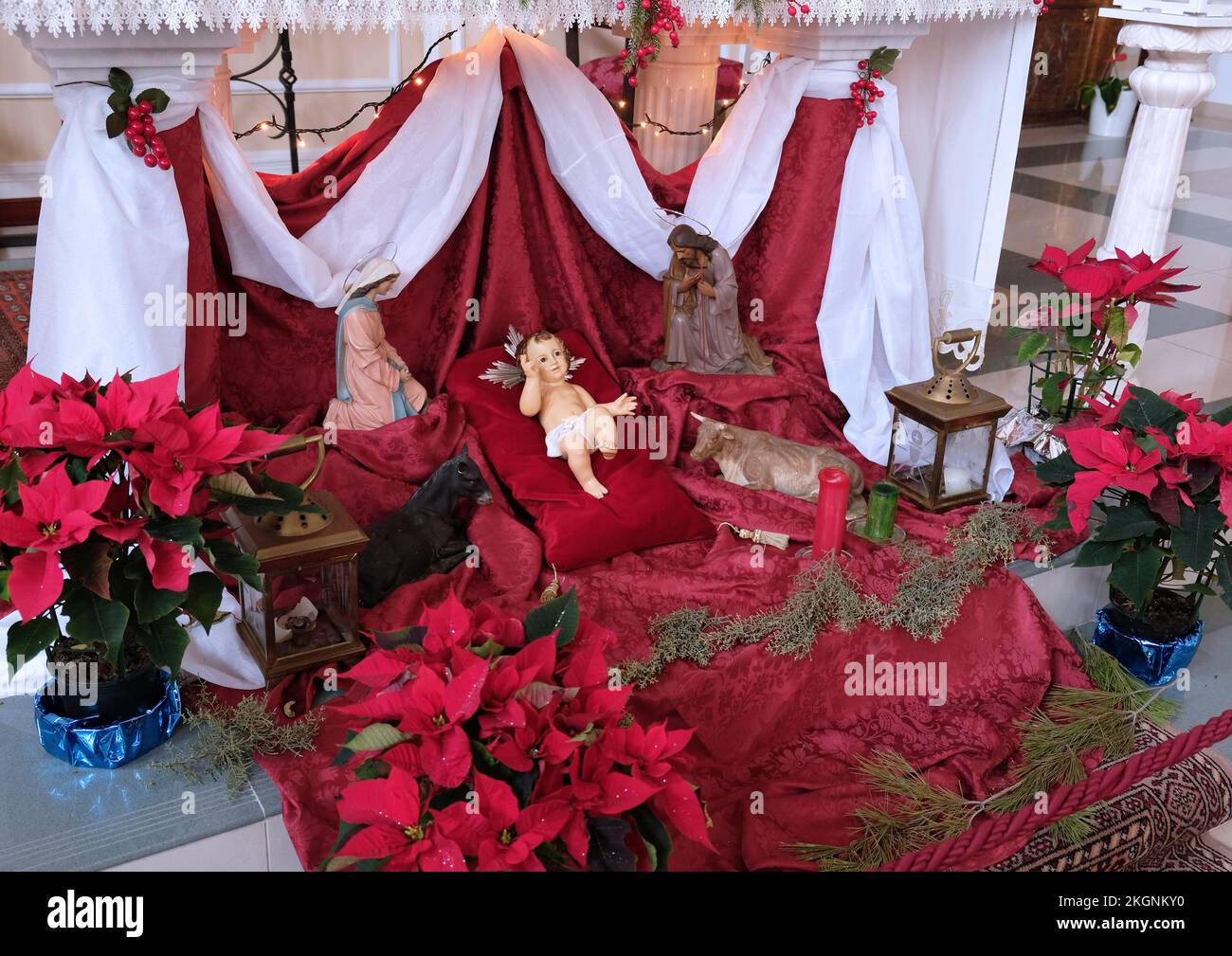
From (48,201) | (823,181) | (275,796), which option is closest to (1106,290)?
(823,181)

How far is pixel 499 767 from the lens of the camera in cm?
182

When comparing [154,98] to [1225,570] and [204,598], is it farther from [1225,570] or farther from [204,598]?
[1225,570]

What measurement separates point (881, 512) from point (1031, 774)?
2.93 ft

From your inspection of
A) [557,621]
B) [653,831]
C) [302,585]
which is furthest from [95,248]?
[653,831]

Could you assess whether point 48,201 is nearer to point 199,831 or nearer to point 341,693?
point 341,693

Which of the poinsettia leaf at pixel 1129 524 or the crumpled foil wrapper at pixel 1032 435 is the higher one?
the poinsettia leaf at pixel 1129 524

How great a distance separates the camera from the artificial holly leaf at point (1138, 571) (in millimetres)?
3053

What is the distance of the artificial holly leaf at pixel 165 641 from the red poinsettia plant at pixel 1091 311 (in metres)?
2.71

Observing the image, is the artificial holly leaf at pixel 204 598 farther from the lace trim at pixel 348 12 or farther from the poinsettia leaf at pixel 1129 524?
the poinsettia leaf at pixel 1129 524

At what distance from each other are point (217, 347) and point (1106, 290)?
280cm

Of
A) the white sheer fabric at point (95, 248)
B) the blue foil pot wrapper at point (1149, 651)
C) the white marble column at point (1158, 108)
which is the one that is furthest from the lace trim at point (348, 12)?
the blue foil pot wrapper at point (1149, 651)

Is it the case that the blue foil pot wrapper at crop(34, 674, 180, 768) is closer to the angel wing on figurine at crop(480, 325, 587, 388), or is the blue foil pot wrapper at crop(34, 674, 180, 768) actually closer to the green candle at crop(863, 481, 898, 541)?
the angel wing on figurine at crop(480, 325, 587, 388)

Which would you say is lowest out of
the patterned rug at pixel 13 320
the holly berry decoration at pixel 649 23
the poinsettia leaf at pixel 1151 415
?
the patterned rug at pixel 13 320

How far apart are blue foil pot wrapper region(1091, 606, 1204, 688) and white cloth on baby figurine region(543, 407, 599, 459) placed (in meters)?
1.60
